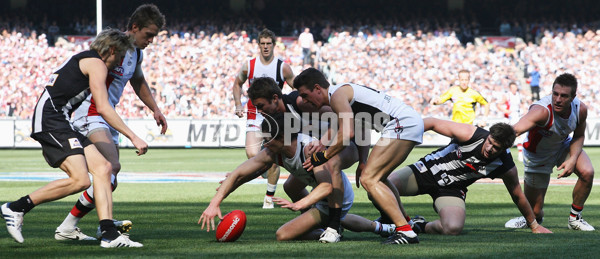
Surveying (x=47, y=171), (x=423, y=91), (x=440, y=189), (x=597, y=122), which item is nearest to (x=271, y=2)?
(x=423, y=91)

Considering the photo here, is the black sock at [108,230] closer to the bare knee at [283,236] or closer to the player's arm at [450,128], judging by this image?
the bare knee at [283,236]

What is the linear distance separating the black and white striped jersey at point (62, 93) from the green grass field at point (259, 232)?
1.12 metres

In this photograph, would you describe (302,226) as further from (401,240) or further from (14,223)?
(14,223)

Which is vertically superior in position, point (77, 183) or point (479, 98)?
point (479, 98)

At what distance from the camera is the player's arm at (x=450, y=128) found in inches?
307

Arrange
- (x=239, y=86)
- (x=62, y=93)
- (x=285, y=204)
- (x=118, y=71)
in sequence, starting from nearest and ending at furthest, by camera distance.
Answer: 1. (x=285, y=204)
2. (x=62, y=93)
3. (x=118, y=71)
4. (x=239, y=86)

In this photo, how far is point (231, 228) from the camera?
23.9ft

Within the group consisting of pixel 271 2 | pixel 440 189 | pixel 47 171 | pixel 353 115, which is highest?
pixel 271 2

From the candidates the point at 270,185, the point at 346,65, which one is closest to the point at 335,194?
the point at 270,185

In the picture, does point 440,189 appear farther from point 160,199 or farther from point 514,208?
point 160,199

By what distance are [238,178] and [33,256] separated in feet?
6.29

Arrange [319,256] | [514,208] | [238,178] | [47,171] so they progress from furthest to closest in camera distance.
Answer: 1. [47,171]
2. [514,208]
3. [238,178]
4. [319,256]

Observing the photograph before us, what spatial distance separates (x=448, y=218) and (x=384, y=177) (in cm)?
115

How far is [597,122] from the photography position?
28.6m
